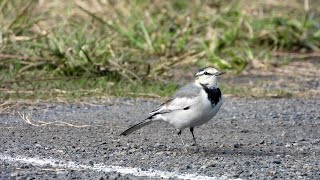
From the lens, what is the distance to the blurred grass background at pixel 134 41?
11617 millimetres

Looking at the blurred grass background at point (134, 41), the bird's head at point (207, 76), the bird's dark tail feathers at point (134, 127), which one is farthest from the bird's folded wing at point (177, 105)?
the blurred grass background at point (134, 41)

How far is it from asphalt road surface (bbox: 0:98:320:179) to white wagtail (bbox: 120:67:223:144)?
27cm

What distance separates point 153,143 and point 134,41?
5.58 m

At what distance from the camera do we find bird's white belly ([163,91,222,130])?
25.2 feet

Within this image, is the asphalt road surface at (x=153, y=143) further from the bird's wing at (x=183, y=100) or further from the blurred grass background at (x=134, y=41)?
the blurred grass background at (x=134, y=41)

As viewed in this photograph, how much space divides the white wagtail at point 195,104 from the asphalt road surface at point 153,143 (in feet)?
0.89

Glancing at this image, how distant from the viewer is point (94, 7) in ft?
51.8

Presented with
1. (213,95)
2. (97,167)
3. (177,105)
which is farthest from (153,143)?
(97,167)

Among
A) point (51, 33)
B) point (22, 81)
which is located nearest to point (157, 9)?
point (51, 33)

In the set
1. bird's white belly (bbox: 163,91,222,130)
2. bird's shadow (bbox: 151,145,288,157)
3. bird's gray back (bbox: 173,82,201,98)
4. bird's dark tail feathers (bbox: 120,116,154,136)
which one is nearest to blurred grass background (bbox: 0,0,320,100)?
bird's dark tail feathers (bbox: 120,116,154,136)

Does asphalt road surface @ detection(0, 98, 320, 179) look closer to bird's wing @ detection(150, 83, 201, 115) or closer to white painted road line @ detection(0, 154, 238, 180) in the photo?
white painted road line @ detection(0, 154, 238, 180)

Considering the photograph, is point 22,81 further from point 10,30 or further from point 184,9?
point 184,9

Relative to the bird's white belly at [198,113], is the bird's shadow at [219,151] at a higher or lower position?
lower

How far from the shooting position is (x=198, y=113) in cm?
768
